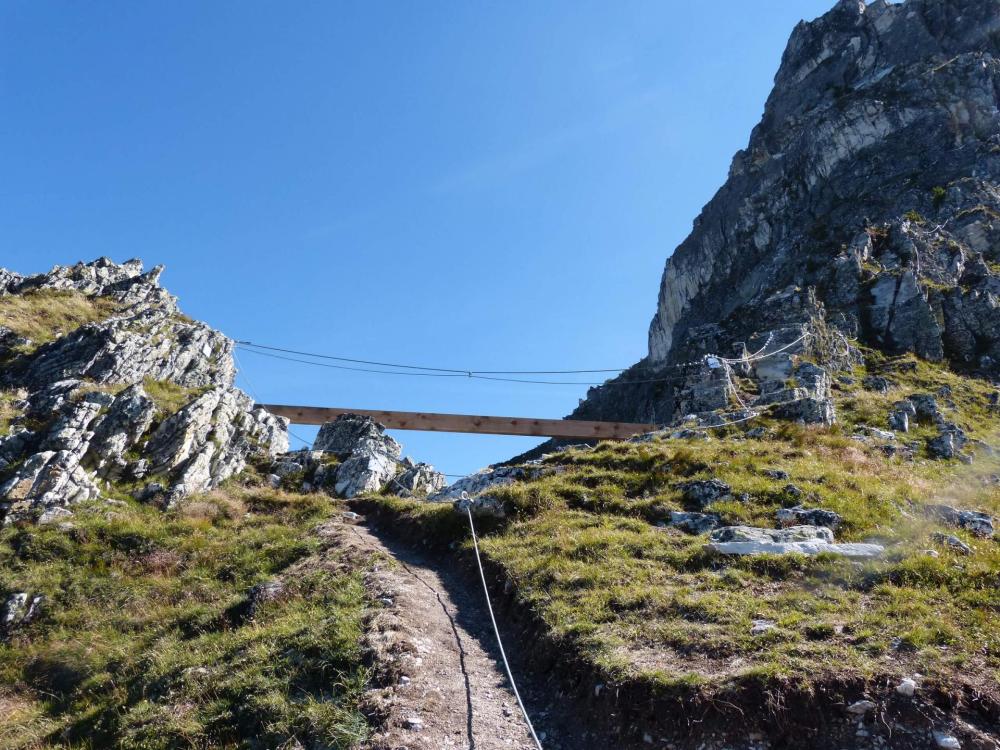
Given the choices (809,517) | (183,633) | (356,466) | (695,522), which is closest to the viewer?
(183,633)

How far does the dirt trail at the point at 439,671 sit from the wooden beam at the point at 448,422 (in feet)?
58.5

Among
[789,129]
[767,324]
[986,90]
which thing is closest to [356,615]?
[767,324]

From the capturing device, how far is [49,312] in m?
32.4

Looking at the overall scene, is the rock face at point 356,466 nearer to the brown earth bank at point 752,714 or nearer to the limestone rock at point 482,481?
the limestone rock at point 482,481

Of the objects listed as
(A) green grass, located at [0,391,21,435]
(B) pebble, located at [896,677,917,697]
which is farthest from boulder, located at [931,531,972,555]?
(A) green grass, located at [0,391,21,435]

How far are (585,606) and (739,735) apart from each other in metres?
3.63

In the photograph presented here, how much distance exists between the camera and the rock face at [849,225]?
34.1 m

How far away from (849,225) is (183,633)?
59392 millimetres

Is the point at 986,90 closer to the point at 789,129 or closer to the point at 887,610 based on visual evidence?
the point at 789,129

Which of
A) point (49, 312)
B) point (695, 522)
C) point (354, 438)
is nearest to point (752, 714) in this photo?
point (695, 522)

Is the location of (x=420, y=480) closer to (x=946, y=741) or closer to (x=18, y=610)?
(x=18, y=610)

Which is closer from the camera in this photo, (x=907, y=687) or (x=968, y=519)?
(x=907, y=687)

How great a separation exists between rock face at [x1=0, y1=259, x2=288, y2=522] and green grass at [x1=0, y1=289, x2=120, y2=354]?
2.94 ft

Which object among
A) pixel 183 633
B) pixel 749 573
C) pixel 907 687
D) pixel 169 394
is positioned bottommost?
pixel 183 633
